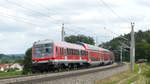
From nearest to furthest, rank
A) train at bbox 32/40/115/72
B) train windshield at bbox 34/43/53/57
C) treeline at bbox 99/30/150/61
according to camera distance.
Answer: train at bbox 32/40/115/72 → train windshield at bbox 34/43/53/57 → treeline at bbox 99/30/150/61

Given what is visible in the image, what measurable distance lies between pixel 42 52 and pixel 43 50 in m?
0.22

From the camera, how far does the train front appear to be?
32584mm

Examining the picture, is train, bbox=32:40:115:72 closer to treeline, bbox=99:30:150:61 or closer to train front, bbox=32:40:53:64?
train front, bbox=32:40:53:64

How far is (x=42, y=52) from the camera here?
109 feet

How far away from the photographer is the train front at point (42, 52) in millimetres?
32584

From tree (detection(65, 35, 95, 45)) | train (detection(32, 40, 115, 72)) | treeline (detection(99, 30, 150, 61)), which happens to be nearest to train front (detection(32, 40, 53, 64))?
train (detection(32, 40, 115, 72))

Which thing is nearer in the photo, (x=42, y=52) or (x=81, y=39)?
(x=42, y=52)

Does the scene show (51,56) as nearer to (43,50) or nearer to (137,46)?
(43,50)

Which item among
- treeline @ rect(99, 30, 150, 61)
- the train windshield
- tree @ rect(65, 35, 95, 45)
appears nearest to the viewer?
the train windshield

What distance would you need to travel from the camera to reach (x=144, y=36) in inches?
5999

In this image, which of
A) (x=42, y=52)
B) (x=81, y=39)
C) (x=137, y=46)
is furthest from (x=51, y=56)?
(x=137, y=46)

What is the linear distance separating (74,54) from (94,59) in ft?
41.2

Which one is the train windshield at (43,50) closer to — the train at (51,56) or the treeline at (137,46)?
the train at (51,56)

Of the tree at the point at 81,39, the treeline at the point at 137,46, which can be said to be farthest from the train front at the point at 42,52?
the tree at the point at 81,39
